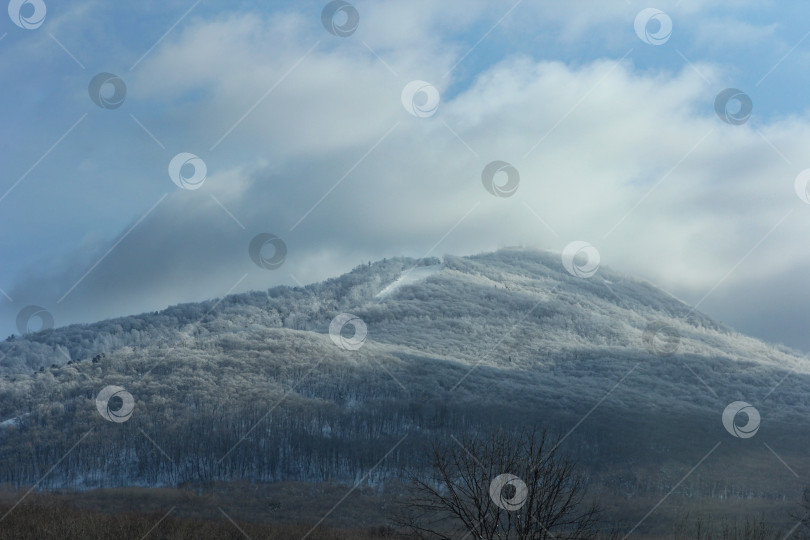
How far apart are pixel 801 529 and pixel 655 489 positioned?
46.8 metres

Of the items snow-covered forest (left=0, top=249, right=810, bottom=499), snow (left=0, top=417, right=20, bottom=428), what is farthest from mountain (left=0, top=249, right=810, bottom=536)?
snow (left=0, top=417, right=20, bottom=428)

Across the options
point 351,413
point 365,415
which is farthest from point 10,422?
point 365,415

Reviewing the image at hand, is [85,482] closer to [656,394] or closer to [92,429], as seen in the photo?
[92,429]

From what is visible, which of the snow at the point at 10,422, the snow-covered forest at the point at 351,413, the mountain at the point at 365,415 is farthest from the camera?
the snow at the point at 10,422

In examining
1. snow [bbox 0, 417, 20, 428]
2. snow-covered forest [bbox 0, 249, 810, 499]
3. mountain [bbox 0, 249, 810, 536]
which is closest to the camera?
mountain [bbox 0, 249, 810, 536]

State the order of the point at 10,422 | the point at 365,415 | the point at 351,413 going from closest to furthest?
1. the point at 365,415
2. the point at 351,413
3. the point at 10,422

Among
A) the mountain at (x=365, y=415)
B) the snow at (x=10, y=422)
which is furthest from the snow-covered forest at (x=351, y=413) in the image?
the snow at (x=10, y=422)

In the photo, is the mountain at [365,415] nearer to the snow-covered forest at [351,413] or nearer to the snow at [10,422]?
the snow-covered forest at [351,413]

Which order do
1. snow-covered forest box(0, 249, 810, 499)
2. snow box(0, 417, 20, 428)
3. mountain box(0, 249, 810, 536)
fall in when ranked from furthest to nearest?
snow box(0, 417, 20, 428) < snow-covered forest box(0, 249, 810, 499) < mountain box(0, 249, 810, 536)

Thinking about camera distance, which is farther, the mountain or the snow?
the snow

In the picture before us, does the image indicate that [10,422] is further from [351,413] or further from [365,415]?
[365,415]

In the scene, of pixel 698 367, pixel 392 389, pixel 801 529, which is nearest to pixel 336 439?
pixel 392 389

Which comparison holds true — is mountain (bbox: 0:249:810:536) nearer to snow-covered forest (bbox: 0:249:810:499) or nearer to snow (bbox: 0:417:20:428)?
snow-covered forest (bbox: 0:249:810:499)

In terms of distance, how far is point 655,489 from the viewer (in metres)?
106
